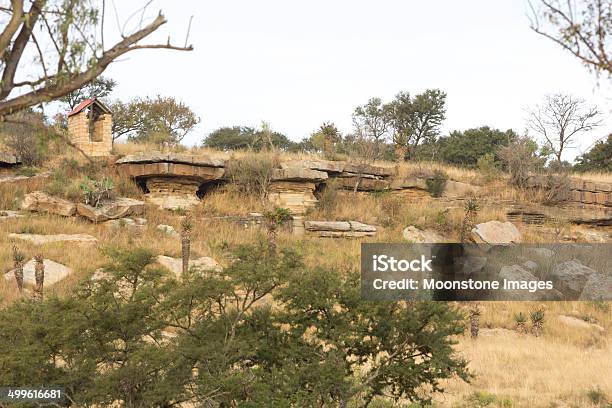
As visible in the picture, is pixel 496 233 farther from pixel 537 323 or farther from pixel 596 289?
pixel 537 323

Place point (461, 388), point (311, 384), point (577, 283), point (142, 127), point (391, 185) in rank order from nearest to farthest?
1. point (311, 384)
2. point (461, 388)
3. point (577, 283)
4. point (391, 185)
5. point (142, 127)

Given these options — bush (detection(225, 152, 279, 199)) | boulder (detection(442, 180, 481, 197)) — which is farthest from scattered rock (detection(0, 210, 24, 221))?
boulder (detection(442, 180, 481, 197))

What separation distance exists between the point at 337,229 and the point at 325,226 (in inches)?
17.9

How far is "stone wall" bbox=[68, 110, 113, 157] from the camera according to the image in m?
25.2

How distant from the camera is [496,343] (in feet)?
48.2

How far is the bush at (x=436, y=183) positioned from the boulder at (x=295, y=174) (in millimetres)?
5259

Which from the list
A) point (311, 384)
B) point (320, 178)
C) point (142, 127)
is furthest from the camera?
point (142, 127)

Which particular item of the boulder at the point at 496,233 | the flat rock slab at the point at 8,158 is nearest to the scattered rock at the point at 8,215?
the flat rock slab at the point at 8,158

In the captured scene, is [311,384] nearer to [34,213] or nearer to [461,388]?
[461,388]

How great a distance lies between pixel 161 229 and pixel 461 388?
13.1m

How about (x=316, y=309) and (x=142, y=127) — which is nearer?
(x=316, y=309)

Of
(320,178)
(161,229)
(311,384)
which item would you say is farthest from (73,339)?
(320,178)

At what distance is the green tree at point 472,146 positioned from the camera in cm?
4575

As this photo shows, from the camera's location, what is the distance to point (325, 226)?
23469mm
